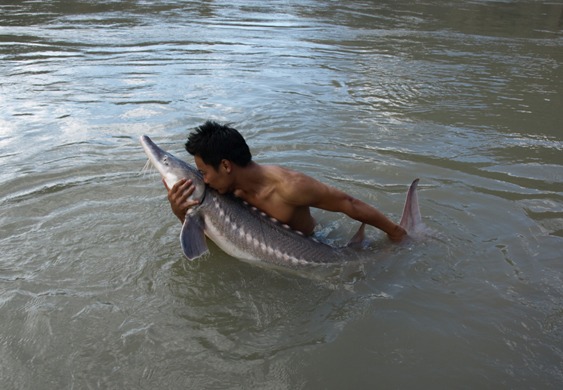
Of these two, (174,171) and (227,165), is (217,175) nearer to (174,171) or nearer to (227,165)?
(227,165)

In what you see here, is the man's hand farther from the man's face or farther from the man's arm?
the man's arm

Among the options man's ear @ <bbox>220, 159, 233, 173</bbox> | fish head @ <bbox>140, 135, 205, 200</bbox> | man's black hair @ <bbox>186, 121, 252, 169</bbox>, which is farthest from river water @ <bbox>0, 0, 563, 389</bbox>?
man's black hair @ <bbox>186, 121, 252, 169</bbox>

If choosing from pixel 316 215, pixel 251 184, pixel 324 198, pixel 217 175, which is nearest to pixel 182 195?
pixel 217 175

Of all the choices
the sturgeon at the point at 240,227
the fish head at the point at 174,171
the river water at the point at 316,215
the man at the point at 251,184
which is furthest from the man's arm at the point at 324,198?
the fish head at the point at 174,171

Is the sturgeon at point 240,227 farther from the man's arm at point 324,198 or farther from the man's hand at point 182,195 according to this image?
the man's arm at point 324,198

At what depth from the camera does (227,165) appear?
11.8 feet

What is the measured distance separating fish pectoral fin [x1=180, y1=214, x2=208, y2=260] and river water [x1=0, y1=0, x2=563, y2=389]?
30cm

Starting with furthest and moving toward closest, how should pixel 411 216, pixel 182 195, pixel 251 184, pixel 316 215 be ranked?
pixel 316 215 → pixel 411 216 → pixel 251 184 → pixel 182 195

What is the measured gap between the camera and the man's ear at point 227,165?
3567 millimetres

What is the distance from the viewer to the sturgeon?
3.73m

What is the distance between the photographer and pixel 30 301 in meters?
3.43

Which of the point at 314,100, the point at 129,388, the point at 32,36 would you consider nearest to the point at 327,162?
the point at 314,100

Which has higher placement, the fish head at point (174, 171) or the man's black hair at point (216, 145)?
the man's black hair at point (216, 145)

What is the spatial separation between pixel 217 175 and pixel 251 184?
0.94 ft
